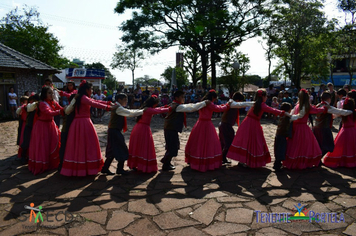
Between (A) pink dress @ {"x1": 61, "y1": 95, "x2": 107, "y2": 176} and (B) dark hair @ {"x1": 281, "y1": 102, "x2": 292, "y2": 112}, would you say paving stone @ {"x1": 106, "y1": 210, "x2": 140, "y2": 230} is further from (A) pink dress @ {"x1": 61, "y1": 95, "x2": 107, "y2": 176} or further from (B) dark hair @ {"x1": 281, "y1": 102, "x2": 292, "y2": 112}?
(B) dark hair @ {"x1": 281, "y1": 102, "x2": 292, "y2": 112}

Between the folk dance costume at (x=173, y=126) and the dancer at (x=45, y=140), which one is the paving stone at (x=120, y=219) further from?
the dancer at (x=45, y=140)

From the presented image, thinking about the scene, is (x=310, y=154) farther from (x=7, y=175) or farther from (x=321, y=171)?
(x=7, y=175)

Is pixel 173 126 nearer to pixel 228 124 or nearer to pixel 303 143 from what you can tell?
pixel 228 124

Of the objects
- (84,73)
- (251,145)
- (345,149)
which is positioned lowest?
(345,149)

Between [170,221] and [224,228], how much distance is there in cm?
70

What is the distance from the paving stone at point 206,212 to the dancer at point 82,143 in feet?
7.53

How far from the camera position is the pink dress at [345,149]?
239 inches

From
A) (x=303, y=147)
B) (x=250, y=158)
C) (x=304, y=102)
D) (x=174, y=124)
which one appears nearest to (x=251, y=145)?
(x=250, y=158)

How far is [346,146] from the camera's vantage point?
20.1 ft

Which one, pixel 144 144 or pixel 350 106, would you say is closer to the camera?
pixel 144 144

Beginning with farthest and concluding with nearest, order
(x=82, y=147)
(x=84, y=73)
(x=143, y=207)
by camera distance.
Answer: (x=84, y=73) < (x=82, y=147) < (x=143, y=207)

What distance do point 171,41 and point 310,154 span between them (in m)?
16.0
